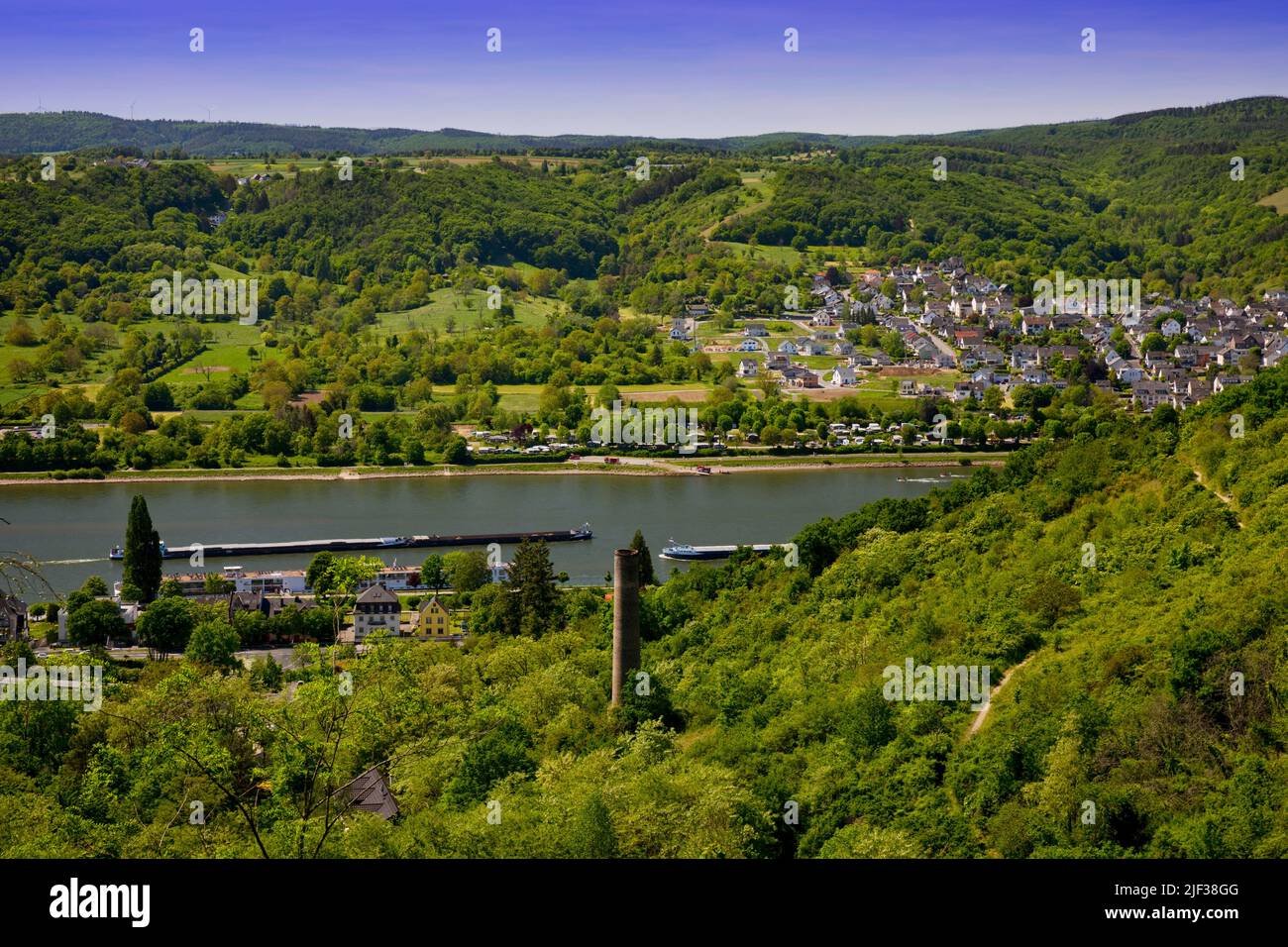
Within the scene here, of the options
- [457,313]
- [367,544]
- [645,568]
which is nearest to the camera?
[645,568]

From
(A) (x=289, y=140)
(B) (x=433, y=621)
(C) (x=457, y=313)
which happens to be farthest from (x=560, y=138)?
(B) (x=433, y=621)

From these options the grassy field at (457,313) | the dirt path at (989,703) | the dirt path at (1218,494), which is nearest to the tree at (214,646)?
the dirt path at (989,703)

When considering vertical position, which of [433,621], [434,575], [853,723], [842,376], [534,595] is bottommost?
[433,621]

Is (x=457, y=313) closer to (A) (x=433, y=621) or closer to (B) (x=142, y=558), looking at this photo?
(B) (x=142, y=558)

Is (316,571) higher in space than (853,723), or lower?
lower

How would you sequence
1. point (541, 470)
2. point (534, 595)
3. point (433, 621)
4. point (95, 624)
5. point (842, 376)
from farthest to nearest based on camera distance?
point (842, 376), point (541, 470), point (433, 621), point (95, 624), point (534, 595)

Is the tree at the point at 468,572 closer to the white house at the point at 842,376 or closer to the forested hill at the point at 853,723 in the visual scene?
the forested hill at the point at 853,723

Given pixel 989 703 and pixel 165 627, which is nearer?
pixel 989 703
